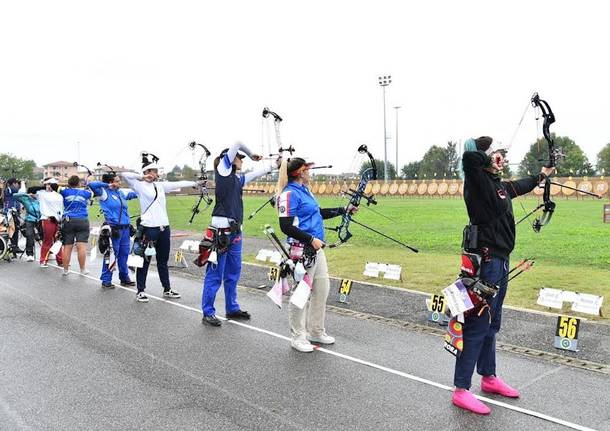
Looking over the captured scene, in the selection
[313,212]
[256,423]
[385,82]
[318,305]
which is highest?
[385,82]

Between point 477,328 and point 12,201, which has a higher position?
point 12,201

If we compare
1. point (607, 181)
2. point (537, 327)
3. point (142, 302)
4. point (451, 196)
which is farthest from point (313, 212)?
point (451, 196)

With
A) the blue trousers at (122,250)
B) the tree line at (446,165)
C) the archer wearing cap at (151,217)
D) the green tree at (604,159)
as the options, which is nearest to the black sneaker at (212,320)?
the archer wearing cap at (151,217)

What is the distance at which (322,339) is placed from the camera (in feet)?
19.2

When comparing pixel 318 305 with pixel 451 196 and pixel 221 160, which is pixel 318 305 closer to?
pixel 221 160

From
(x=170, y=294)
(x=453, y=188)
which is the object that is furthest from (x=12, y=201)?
(x=453, y=188)

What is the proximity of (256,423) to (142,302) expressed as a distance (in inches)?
180

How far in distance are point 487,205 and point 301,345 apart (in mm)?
2496

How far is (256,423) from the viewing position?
3906 mm

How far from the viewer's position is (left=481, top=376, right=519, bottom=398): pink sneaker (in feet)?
14.3

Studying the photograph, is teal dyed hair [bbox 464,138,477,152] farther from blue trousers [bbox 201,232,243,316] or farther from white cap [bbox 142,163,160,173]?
white cap [bbox 142,163,160,173]

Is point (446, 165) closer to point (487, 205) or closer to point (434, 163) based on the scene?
point (434, 163)

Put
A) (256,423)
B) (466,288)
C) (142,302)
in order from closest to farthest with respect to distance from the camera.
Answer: (256,423)
(466,288)
(142,302)

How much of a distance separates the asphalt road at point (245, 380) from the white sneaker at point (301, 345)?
0.26 ft
